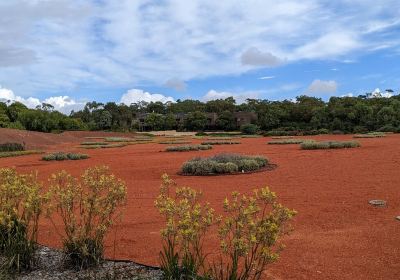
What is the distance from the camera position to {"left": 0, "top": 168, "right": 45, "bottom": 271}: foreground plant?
577cm

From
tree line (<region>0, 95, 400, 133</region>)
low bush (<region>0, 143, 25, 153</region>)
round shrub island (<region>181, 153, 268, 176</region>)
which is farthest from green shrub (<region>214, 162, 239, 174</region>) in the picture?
tree line (<region>0, 95, 400, 133</region>)

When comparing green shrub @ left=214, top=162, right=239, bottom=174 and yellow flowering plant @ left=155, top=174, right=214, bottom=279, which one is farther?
A: green shrub @ left=214, top=162, right=239, bottom=174

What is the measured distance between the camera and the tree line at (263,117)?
60.6m

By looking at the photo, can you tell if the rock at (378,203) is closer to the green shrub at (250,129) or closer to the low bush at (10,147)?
the low bush at (10,147)

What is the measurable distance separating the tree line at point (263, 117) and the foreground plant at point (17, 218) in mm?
52917

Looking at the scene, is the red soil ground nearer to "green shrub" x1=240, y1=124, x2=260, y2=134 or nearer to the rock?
the rock

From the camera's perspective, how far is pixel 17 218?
6.14 meters

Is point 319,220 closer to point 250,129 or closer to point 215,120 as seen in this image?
point 250,129

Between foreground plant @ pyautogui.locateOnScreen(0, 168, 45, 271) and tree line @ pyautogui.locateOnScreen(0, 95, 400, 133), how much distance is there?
174 feet

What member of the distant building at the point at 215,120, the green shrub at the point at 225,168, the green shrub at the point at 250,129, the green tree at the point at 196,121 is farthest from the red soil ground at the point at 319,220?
the green tree at the point at 196,121

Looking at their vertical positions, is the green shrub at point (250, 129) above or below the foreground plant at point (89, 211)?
above

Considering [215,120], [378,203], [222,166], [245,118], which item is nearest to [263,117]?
[245,118]

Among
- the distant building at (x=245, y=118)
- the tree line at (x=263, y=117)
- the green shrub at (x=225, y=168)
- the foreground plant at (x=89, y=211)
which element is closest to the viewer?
the foreground plant at (x=89, y=211)

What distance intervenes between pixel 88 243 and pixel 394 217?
5.86 m
